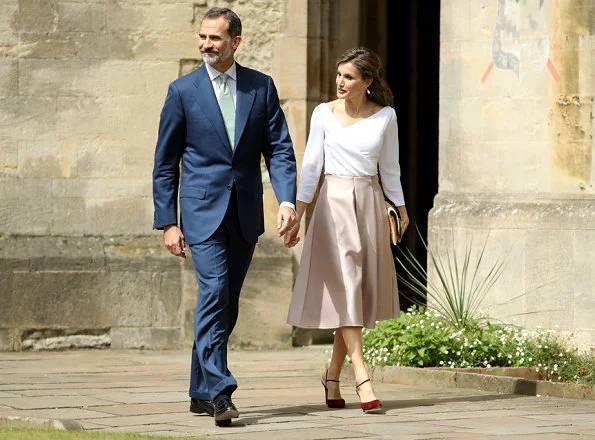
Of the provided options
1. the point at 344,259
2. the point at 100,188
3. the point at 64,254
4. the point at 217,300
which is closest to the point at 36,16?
the point at 100,188

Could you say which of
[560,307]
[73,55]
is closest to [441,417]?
[560,307]

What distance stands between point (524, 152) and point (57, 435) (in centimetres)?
472

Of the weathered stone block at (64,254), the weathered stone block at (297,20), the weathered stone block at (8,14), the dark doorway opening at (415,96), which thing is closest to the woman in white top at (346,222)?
the weathered stone block at (297,20)

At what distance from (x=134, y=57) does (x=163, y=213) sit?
4.45 metres

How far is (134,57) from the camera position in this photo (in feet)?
37.8

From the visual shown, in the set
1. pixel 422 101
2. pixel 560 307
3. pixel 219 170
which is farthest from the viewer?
pixel 422 101

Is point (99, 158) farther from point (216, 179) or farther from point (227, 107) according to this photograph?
point (216, 179)

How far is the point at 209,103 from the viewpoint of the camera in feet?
24.0

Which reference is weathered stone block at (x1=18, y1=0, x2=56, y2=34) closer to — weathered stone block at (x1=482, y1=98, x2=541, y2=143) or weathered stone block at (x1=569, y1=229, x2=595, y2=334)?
weathered stone block at (x1=482, y1=98, x2=541, y2=143)

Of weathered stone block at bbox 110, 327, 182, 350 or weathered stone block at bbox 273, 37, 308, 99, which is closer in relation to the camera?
weathered stone block at bbox 110, 327, 182, 350

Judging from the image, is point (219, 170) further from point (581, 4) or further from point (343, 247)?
point (581, 4)

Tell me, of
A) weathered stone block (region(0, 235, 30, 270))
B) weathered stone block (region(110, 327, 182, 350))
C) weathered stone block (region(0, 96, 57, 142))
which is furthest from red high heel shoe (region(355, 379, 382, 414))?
weathered stone block (region(0, 96, 57, 142))

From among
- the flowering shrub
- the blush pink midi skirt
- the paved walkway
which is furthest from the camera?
the flowering shrub

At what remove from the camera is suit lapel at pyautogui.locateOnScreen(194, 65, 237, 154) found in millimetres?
7281
